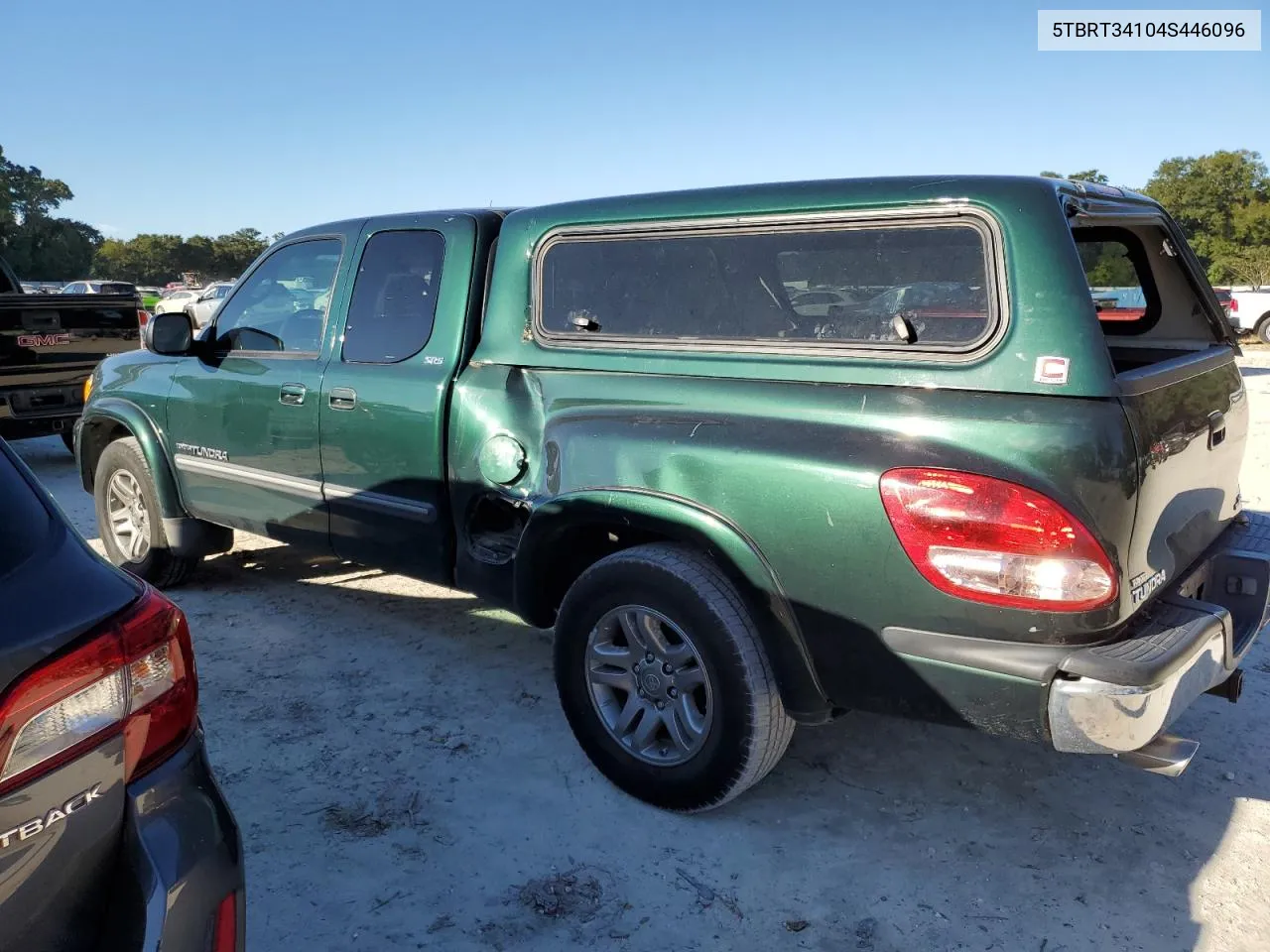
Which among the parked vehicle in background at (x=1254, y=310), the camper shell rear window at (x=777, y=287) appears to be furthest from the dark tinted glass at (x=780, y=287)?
the parked vehicle in background at (x=1254, y=310)

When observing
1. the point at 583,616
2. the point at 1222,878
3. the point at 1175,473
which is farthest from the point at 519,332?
the point at 1222,878

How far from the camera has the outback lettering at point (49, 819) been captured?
55.8 inches

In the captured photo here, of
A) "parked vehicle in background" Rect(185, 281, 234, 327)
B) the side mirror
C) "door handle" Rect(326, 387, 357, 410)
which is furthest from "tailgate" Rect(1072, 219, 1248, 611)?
"parked vehicle in background" Rect(185, 281, 234, 327)

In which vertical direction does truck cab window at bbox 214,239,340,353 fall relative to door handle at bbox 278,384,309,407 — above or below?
above

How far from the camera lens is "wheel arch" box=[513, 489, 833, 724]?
8.80ft

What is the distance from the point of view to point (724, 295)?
3033 mm

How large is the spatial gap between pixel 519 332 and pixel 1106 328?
95.4 inches

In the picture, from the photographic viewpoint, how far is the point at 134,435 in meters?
5.03

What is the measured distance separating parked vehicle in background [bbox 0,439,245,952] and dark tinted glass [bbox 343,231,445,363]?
2.12m

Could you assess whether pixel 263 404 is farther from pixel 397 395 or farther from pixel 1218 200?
pixel 1218 200

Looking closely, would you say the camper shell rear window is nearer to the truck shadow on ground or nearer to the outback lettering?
the truck shadow on ground

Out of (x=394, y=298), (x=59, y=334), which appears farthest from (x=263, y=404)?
(x=59, y=334)

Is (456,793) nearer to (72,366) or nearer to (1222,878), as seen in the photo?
(1222,878)

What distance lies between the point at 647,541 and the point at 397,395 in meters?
1.22
